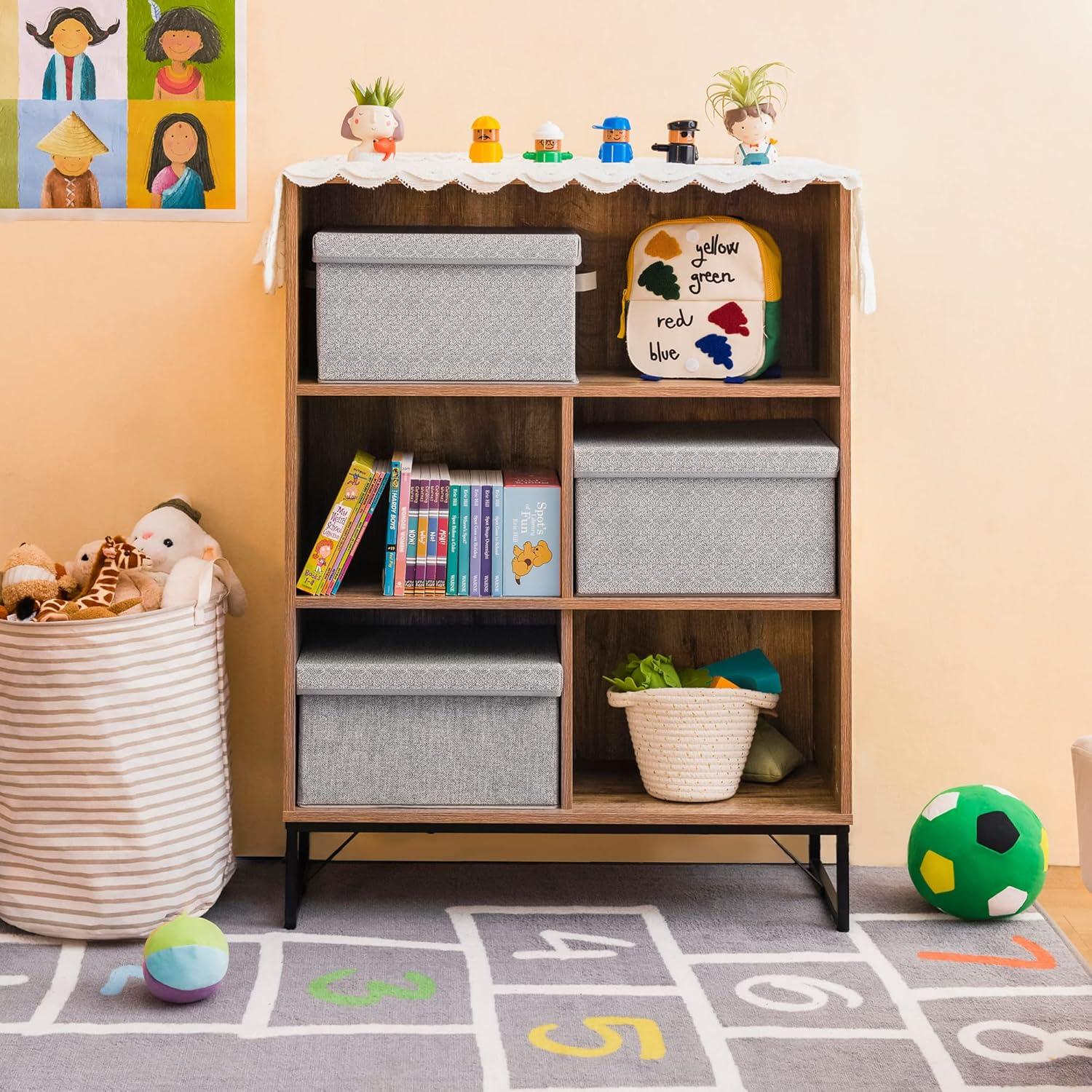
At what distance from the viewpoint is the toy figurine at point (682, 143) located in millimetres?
2053

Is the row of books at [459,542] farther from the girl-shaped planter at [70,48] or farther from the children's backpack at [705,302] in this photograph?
the girl-shaped planter at [70,48]

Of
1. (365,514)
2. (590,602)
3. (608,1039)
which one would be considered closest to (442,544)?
(365,514)

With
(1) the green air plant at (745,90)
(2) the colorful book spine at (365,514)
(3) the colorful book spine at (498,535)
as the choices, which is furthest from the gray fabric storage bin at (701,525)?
(1) the green air plant at (745,90)

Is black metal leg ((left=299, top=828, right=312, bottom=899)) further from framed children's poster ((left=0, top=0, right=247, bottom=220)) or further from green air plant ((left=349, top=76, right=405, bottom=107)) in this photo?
green air plant ((left=349, top=76, right=405, bottom=107))

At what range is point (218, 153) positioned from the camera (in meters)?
2.32

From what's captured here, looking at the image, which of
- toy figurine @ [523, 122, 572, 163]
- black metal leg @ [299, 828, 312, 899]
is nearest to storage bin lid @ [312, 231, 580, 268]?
toy figurine @ [523, 122, 572, 163]

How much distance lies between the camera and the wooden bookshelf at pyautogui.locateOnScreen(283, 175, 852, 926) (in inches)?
80.7

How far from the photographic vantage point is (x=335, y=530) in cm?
208

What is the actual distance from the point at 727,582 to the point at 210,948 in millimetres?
999

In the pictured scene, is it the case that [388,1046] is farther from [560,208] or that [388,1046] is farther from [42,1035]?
[560,208]

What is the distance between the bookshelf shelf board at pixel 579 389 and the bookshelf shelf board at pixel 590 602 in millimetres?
339

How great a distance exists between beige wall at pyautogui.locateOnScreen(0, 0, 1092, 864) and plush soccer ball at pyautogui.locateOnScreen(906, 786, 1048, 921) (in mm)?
313

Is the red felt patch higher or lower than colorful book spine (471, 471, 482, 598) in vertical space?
higher

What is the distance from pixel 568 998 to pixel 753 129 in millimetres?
1437
